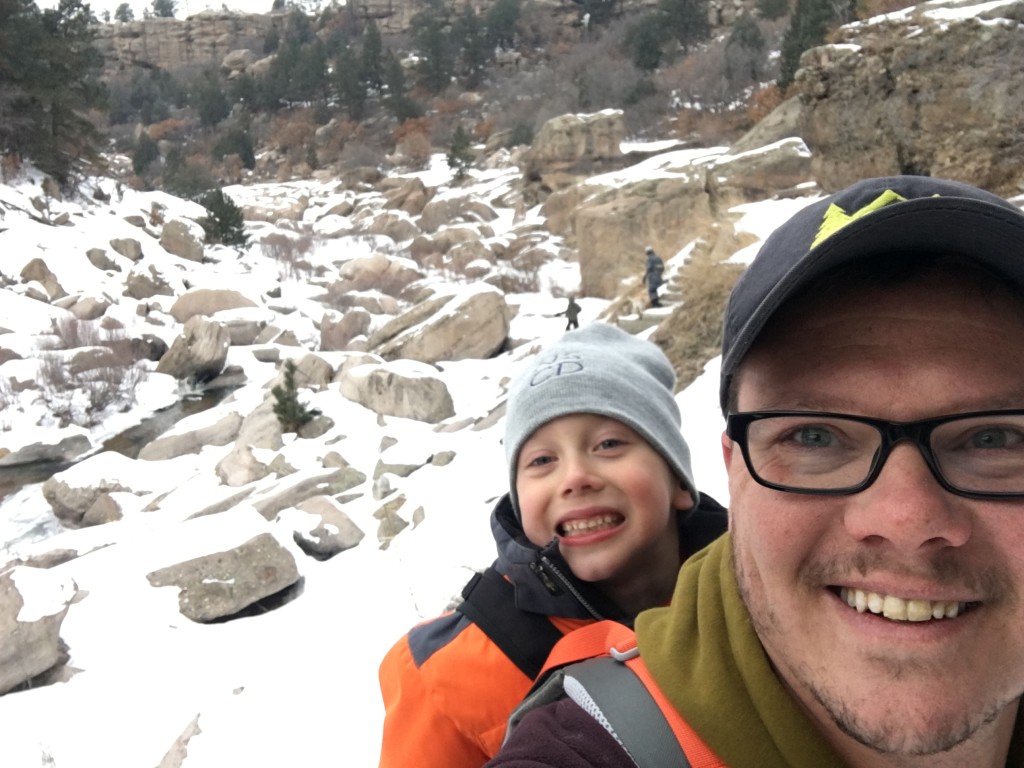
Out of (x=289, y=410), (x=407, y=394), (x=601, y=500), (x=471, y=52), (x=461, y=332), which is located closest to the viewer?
(x=601, y=500)

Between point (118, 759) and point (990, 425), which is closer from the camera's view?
point (990, 425)

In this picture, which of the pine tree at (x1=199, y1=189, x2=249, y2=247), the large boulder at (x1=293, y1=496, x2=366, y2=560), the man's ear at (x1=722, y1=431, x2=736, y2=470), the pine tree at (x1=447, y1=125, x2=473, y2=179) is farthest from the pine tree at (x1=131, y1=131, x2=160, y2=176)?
the man's ear at (x1=722, y1=431, x2=736, y2=470)

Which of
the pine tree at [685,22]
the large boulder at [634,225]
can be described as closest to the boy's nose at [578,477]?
the large boulder at [634,225]

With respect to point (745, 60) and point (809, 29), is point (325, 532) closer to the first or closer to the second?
point (809, 29)

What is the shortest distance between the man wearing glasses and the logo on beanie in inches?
38.8

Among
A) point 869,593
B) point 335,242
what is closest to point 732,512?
point 869,593

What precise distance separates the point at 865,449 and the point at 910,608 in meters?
0.18

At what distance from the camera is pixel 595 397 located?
1.86 meters

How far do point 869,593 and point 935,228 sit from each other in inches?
16.9

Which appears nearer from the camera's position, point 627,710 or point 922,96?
point 627,710

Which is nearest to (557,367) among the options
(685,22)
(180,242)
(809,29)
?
(180,242)

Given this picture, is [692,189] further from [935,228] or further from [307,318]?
[935,228]

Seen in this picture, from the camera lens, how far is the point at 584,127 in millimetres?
23875

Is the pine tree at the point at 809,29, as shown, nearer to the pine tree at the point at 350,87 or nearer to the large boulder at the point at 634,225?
the large boulder at the point at 634,225
